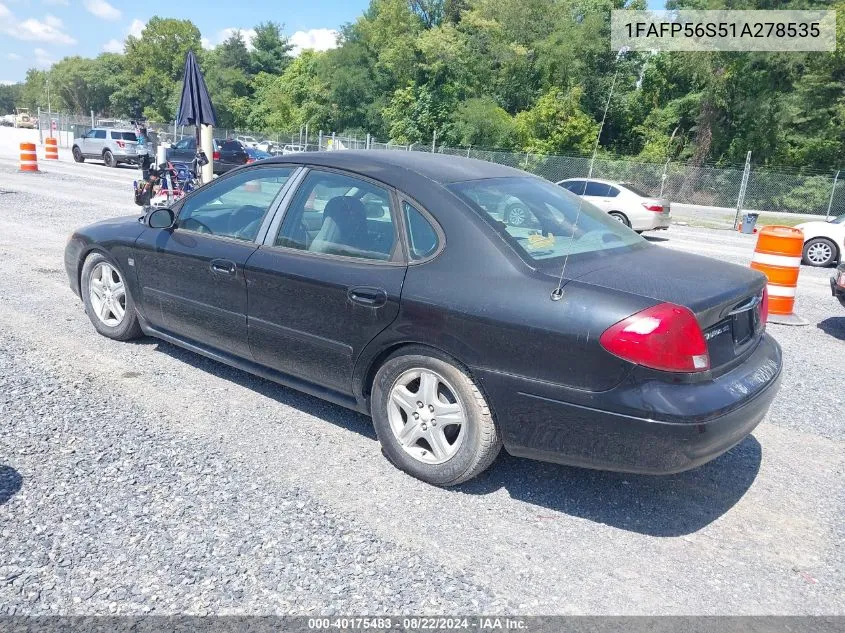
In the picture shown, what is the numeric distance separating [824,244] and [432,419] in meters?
12.8

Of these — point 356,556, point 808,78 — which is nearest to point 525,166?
point 808,78

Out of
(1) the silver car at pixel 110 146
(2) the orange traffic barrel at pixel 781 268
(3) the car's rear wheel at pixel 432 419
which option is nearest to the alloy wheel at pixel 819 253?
(2) the orange traffic barrel at pixel 781 268

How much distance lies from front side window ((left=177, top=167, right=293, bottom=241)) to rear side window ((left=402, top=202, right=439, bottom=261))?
40.4 inches

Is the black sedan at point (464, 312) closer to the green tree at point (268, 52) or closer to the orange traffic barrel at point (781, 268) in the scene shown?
the orange traffic barrel at point (781, 268)

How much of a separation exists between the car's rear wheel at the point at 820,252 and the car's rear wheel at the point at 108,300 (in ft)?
42.0

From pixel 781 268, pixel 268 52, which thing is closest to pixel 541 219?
pixel 781 268

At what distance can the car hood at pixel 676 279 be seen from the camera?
A: 9.91ft

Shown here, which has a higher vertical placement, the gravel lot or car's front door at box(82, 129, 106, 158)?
car's front door at box(82, 129, 106, 158)

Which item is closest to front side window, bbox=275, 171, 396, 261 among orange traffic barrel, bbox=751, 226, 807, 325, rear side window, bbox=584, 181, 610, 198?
orange traffic barrel, bbox=751, 226, 807, 325

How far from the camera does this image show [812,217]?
27156mm

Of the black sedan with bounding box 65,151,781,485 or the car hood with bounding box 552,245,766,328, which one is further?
the car hood with bounding box 552,245,766,328

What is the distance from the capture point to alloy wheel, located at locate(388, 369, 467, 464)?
334 centimetres

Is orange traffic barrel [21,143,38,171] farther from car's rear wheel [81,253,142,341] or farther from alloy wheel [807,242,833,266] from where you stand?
alloy wheel [807,242,833,266]

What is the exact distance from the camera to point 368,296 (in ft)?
11.5
